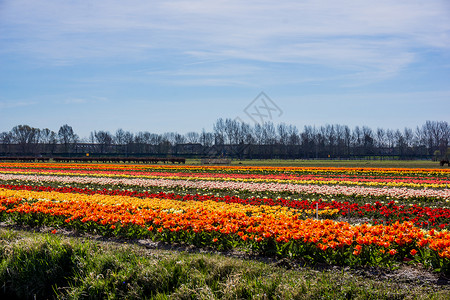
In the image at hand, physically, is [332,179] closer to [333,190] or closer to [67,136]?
[333,190]

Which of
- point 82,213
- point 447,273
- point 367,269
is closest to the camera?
point 447,273

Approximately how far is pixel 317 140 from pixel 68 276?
430 ft

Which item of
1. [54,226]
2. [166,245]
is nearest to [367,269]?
[166,245]

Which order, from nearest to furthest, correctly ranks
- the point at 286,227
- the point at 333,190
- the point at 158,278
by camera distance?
the point at 158,278
the point at 286,227
the point at 333,190

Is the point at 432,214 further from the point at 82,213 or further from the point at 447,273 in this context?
the point at 82,213

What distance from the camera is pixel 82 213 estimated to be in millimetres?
10516

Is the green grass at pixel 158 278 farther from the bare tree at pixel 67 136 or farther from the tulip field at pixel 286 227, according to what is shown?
A: the bare tree at pixel 67 136

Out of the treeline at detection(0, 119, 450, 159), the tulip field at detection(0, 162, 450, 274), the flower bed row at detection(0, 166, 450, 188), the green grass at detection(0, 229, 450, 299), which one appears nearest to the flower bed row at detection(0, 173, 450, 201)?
the tulip field at detection(0, 162, 450, 274)

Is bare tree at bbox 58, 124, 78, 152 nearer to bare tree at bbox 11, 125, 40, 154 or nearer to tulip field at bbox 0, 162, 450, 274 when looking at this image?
bare tree at bbox 11, 125, 40, 154

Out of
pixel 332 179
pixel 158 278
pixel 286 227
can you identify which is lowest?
pixel 158 278

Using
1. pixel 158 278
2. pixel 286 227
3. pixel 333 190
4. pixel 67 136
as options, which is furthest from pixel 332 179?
pixel 67 136

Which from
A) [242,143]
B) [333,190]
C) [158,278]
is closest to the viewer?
[158,278]

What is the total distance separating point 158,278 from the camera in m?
6.29

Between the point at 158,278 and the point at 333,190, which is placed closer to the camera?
the point at 158,278
